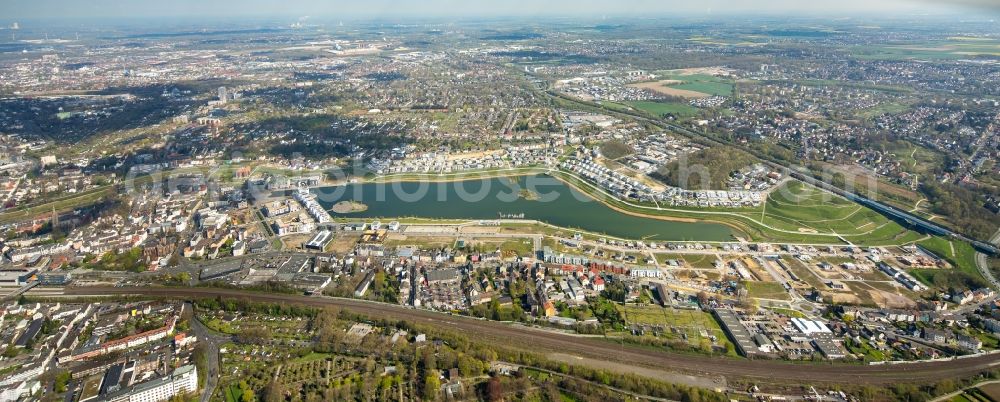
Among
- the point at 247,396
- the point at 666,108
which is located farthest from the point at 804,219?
the point at 666,108

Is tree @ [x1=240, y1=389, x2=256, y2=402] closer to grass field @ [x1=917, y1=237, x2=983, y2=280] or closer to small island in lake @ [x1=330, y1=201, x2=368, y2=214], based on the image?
small island in lake @ [x1=330, y1=201, x2=368, y2=214]

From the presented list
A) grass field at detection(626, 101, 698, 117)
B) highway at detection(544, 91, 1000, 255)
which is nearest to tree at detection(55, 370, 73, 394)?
highway at detection(544, 91, 1000, 255)

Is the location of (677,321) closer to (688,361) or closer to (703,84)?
(688,361)

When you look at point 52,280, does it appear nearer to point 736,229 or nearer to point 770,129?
point 736,229

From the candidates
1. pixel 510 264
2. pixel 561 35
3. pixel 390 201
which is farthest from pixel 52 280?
pixel 561 35

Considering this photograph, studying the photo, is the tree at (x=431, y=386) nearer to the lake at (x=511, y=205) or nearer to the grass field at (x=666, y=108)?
the lake at (x=511, y=205)
